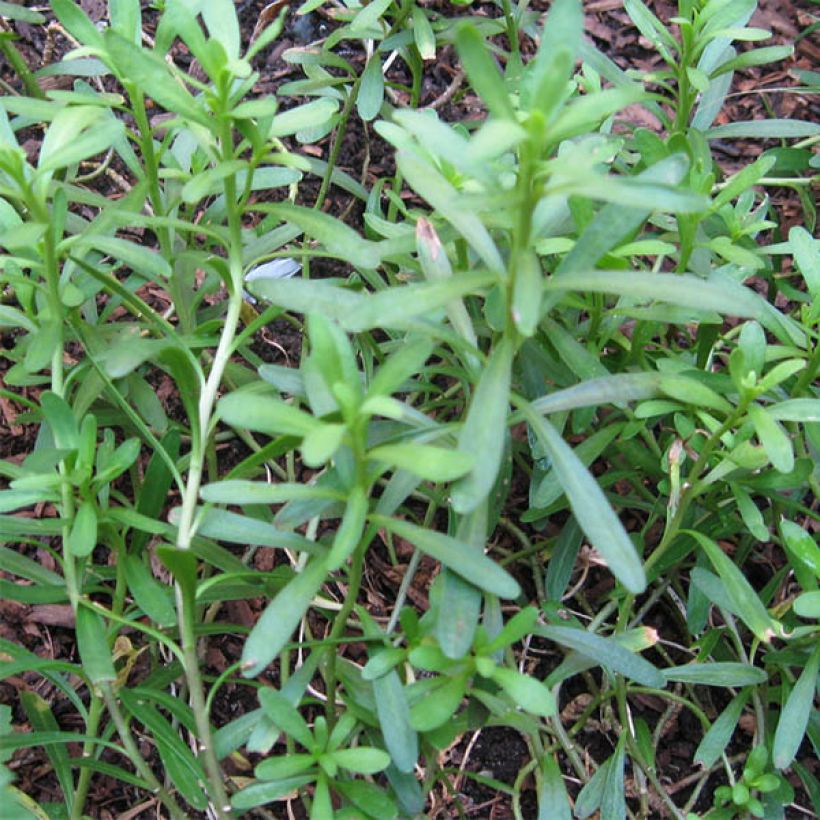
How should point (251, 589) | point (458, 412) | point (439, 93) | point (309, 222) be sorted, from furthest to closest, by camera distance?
1. point (439, 93)
2. point (458, 412)
3. point (251, 589)
4. point (309, 222)

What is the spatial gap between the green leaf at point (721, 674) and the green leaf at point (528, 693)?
1.37 feet

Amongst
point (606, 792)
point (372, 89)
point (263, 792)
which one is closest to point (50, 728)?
point (263, 792)

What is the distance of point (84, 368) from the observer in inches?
59.7

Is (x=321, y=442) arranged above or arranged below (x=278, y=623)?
above

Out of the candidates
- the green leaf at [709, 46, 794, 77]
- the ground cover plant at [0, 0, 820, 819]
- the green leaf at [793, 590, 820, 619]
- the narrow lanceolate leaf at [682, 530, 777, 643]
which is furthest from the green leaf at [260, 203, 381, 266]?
the green leaf at [709, 46, 794, 77]

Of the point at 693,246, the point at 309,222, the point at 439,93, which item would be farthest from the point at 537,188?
the point at 439,93

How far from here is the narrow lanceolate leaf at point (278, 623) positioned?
1.12 metres

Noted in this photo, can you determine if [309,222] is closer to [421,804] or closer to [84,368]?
[84,368]

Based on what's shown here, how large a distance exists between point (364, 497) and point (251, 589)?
0.40 m

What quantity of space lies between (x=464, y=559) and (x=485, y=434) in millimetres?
145

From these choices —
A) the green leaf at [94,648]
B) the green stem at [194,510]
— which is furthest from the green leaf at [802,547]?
the green leaf at [94,648]

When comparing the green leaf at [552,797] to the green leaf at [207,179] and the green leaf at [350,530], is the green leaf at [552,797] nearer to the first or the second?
the green leaf at [350,530]

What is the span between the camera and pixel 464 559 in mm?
1152

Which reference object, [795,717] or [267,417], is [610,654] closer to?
[795,717]
